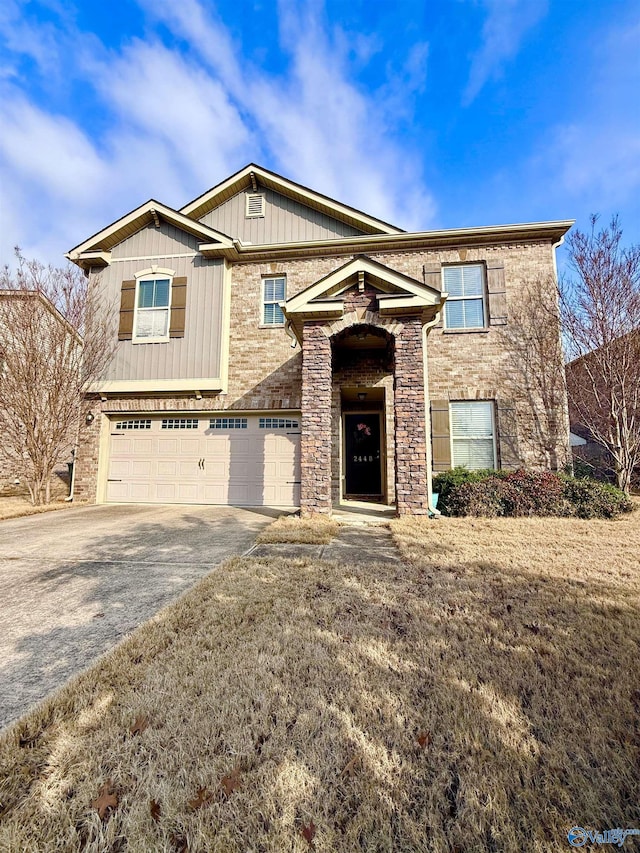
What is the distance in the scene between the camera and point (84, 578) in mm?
3961

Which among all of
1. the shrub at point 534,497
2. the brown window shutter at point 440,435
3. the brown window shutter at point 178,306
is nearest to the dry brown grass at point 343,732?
the shrub at point 534,497

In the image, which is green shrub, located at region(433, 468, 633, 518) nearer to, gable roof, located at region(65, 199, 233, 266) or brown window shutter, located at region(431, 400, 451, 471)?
brown window shutter, located at region(431, 400, 451, 471)

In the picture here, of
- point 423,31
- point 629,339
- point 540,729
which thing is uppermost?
point 423,31

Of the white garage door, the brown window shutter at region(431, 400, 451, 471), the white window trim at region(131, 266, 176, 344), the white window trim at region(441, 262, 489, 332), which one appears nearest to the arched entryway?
the brown window shutter at region(431, 400, 451, 471)

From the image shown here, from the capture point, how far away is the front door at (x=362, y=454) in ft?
35.1

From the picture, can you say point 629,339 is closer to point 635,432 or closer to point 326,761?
point 635,432

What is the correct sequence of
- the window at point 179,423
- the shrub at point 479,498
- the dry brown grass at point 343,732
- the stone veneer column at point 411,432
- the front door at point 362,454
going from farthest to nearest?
the front door at point 362,454, the window at point 179,423, the shrub at point 479,498, the stone veneer column at point 411,432, the dry brown grass at point 343,732

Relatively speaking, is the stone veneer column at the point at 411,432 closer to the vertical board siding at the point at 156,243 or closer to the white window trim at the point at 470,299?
the white window trim at the point at 470,299

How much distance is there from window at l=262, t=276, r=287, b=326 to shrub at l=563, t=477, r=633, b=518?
753cm

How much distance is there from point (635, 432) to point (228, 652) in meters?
10.5

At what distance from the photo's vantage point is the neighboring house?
9250mm

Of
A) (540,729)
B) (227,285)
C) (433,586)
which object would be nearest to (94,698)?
(540,729)

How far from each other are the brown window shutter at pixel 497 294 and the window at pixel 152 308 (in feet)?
26.9

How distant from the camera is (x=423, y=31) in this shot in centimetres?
730
